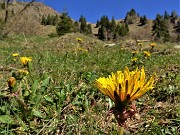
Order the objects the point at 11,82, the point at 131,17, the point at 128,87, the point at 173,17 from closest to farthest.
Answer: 1. the point at 128,87
2. the point at 11,82
3. the point at 173,17
4. the point at 131,17

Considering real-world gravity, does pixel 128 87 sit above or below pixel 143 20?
below

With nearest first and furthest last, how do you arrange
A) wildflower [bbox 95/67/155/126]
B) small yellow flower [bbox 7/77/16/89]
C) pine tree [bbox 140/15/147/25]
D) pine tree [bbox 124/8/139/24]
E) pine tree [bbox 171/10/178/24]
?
wildflower [bbox 95/67/155/126], small yellow flower [bbox 7/77/16/89], pine tree [bbox 140/15/147/25], pine tree [bbox 171/10/178/24], pine tree [bbox 124/8/139/24]

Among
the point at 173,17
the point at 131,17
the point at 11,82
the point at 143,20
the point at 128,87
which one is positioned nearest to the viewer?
the point at 128,87

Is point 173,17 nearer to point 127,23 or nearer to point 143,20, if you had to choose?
point 143,20

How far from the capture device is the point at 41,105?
8.05 ft

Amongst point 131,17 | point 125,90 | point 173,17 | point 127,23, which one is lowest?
point 125,90

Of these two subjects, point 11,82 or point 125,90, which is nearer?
point 125,90

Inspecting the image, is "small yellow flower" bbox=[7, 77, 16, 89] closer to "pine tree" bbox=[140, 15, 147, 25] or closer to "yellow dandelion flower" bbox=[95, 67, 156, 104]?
"yellow dandelion flower" bbox=[95, 67, 156, 104]

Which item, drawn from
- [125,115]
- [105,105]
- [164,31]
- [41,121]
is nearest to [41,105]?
[41,121]

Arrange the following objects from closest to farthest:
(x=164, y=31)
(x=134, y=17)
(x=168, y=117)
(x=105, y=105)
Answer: (x=168, y=117) → (x=105, y=105) → (x=164, y=31) → (x=134, y=17)

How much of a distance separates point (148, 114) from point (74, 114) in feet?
1.80

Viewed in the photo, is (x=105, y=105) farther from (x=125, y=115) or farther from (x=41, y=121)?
(x=125, y=115)

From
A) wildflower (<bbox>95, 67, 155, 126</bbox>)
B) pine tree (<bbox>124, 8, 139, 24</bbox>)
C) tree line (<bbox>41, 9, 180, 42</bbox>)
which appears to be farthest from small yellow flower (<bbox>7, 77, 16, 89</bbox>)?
pine tree (<bbox>124, 8, 139, 24</bbox>)

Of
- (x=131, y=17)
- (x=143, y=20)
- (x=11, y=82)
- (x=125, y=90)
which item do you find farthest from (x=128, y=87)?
(x=131, y=17)
